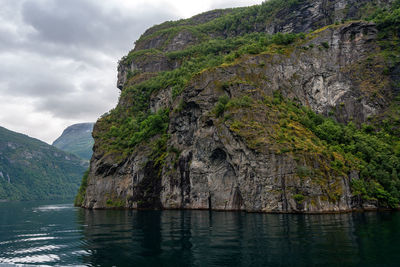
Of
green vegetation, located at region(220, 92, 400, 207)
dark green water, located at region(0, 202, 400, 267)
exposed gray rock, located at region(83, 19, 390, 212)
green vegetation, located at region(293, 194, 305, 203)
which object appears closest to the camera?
dark green water, located at region(0, 202, 400, 267)

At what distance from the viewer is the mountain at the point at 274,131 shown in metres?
46.5

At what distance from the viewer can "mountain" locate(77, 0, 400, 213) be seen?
46.5 metres

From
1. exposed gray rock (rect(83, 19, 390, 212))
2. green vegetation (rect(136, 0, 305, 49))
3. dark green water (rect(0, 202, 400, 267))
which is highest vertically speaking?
green vegetation (rect(136, 0, 305, 49))

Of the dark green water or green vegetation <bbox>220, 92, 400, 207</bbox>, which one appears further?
green vegetation <bbox>220, 92, 400, 207</bbox>

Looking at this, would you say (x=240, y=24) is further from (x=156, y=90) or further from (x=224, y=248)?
(x=224, y=248)

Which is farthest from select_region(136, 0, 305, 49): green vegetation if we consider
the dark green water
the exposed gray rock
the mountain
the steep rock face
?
the dark green water

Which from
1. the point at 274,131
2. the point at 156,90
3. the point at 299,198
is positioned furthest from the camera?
the point at 156,90

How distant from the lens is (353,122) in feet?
219

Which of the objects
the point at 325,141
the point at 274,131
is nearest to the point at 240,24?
the point at 325,141

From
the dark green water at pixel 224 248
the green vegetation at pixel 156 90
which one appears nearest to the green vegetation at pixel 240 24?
the green vegetation at pixel 156 90

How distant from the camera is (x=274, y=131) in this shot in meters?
52.4

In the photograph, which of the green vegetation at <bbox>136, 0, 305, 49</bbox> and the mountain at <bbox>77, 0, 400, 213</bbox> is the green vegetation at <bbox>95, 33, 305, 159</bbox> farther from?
the green vegetation at <bbox>136, 0, 305, 49</bbox>

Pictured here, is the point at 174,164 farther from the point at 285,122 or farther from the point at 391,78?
the point at 391,78

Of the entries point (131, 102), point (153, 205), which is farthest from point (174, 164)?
point (131, 102)
